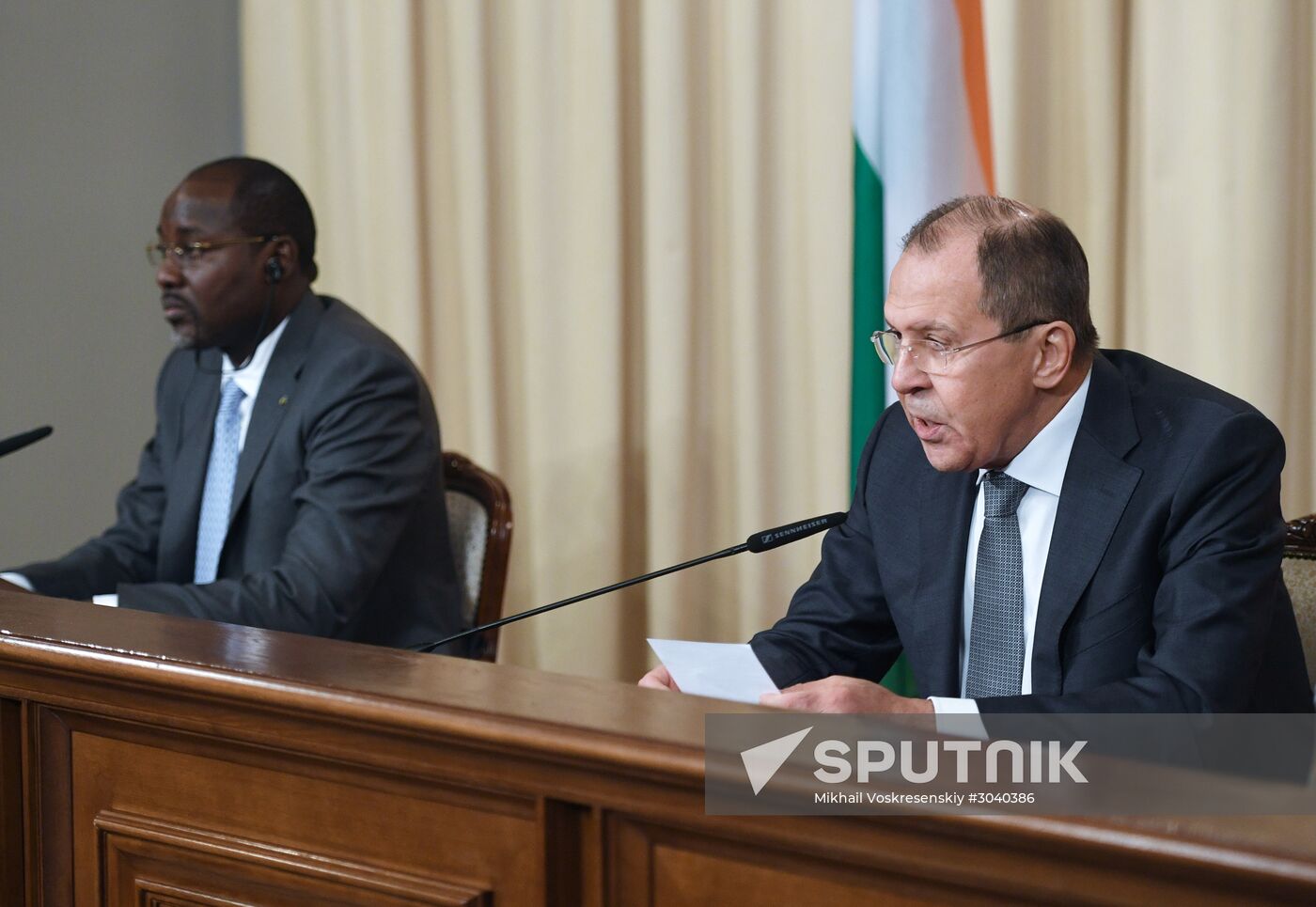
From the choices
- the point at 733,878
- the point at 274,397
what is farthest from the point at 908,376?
the point at 274,397

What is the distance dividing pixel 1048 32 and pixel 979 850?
2.43 m

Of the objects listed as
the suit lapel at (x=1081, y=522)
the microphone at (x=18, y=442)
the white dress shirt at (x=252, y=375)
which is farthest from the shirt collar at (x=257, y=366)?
the suit lapel at (x=1081, y=522)

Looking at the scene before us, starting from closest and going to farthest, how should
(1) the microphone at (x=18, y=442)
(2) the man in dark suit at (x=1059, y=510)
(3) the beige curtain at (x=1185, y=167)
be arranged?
(2) the man in dark suit at (x=1059, y=510) < (1) the microphone at (x=18, y=442) < (3) the beige curtain at (x=1185, y=167)

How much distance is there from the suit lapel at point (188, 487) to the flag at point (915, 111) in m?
1.51

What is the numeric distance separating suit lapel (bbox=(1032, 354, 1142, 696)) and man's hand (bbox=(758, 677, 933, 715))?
0.24m

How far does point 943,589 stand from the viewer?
1.92 meters

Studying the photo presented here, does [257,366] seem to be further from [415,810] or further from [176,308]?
[415,810]

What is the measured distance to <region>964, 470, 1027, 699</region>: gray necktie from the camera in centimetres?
186

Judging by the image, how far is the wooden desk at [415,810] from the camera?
0.89 meters

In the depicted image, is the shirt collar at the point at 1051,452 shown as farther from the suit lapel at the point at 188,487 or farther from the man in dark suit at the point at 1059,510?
the suit lapel at the point at 188,487

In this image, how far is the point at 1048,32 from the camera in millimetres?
2957

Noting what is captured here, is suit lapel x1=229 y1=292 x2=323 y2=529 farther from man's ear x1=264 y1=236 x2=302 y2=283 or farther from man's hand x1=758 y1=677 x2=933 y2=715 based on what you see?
man's hand x1=758 y1=677 x2=933 y2=715

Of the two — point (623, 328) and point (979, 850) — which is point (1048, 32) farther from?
point (979, 850)

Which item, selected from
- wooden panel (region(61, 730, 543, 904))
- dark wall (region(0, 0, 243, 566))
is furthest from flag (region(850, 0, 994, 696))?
wooden panel (region(61, 730, 543, 904))
